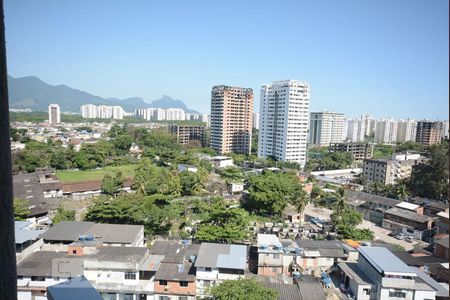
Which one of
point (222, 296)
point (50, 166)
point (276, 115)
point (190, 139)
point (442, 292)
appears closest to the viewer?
point (222, 296)

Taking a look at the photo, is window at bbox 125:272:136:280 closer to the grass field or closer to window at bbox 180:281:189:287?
window at bbox 180:281:189:287

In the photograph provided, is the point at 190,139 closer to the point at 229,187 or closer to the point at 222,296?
the point at 229,187

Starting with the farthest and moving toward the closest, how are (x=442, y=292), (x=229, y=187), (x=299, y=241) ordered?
(x=229, y=187), (x=299, y=241), (x=442, y=292)


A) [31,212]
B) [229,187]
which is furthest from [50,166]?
[229,187]

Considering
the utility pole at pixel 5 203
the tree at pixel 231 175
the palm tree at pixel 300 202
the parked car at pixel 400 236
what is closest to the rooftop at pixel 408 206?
the parked car at pixel 400 236

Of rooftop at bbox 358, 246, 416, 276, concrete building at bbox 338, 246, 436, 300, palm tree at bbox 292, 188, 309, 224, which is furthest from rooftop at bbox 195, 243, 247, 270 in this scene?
palm tree at bbox 292, 188, 309, 224
